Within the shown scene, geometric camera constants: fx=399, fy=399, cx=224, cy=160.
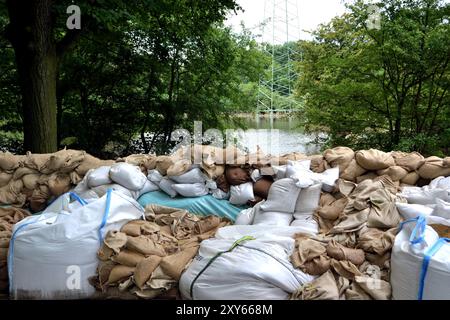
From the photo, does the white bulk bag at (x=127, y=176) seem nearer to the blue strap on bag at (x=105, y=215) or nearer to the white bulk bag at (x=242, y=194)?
the blue strap on bag at (x=105, y=215)

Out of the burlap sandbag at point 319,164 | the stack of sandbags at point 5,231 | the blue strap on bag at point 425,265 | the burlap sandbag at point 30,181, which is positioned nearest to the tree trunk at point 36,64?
the burlap sandbag at point 30,181

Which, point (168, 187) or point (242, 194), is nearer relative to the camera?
point (242, 194)

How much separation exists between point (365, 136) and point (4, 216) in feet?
18.0

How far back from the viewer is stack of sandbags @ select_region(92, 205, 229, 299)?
2182 millimetres

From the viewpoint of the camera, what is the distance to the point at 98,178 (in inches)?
125

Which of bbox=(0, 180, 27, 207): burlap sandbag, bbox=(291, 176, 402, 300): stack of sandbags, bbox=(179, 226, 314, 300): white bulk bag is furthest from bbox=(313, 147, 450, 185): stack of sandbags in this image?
bbox=(0, 180, 27, 207): burlap sandbag

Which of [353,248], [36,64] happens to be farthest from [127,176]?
[36,64]

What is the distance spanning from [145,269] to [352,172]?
5.70 feet

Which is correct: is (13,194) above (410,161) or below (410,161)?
below

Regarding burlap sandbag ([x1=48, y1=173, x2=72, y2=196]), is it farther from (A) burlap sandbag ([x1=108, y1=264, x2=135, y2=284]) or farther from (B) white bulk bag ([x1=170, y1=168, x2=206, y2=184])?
(A) burlap sandbag ([x1=108, y1=264, x2=135, y2=284])

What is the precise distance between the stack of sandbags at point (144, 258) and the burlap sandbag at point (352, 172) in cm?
114

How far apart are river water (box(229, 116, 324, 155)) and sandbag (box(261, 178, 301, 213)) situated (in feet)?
12.6

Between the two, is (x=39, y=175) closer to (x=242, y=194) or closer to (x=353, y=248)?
(x=242, y=194)

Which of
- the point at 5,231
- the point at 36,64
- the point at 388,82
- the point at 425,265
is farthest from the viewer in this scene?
the point at 388,82
